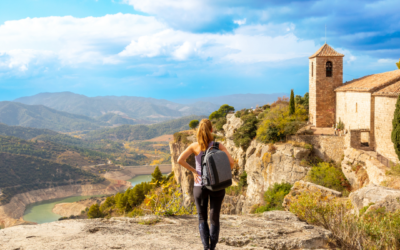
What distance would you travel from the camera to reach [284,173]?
2106cm

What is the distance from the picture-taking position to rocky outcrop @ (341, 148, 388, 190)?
49.8 feet

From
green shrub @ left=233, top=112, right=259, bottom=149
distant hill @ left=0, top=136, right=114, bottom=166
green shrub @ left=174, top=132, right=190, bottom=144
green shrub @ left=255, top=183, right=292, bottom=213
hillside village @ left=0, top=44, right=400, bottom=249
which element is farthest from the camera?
distant hill @ left=0, top=136, right=114, bottom=166

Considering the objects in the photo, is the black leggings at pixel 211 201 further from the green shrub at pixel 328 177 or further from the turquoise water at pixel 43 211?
the turquoise water at pixel 43 211

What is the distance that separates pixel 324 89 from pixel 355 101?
4469mm

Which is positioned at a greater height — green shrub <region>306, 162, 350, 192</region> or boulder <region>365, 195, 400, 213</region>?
boulder <region>365, 195, 400, 213</region>

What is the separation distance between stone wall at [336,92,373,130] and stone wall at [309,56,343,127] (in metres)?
0.79

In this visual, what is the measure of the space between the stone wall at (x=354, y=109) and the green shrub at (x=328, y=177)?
4119 mm

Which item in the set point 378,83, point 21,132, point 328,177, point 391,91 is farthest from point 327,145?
point 21,132

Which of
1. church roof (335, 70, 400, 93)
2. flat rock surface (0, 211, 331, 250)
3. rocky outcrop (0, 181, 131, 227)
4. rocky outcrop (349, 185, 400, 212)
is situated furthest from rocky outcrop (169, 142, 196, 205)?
rocky outcrop (0, 181, 131, 227)

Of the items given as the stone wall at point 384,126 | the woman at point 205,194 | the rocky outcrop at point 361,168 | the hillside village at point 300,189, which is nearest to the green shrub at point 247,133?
the hillside village at point 300,189

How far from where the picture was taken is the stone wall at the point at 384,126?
17222 mm

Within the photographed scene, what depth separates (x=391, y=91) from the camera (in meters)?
17.3

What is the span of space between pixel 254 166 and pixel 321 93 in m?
9.62

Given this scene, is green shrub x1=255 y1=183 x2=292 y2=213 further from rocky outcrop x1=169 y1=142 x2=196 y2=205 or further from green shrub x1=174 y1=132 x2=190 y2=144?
green shrub x1=174 y1=132 x2=190 y2=144
